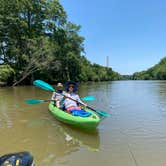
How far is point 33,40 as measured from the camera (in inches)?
1037

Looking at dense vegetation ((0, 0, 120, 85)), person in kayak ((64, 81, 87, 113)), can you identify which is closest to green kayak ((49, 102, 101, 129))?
person in kayak ((64, 81, 87, 113))

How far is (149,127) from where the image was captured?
253 inches

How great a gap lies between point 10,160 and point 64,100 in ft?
15.6

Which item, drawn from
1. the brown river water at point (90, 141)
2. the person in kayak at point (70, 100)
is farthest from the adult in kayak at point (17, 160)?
the person in kayak at point (70, 100)

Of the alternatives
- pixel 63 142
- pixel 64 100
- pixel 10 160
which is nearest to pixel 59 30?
pixel 64 100

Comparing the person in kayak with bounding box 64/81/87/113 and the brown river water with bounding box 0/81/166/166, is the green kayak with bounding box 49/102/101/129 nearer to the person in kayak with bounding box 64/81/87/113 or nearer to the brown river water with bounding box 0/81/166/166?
the brown river water with bounding box 0/81/166/166

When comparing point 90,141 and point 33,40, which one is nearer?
point 90,141

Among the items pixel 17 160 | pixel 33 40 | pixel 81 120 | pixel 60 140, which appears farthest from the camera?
pixel 33 40

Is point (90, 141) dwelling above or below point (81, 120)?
below

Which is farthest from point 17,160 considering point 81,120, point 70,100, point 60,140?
point 70,100

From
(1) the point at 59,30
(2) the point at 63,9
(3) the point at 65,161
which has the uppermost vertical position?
(2) the point at 63,9

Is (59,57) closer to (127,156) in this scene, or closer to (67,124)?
(67,124)

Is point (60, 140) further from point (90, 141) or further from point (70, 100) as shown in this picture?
point (70, 100)

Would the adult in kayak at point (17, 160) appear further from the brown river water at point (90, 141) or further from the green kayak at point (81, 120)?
the green kayak at point (81, 120)
